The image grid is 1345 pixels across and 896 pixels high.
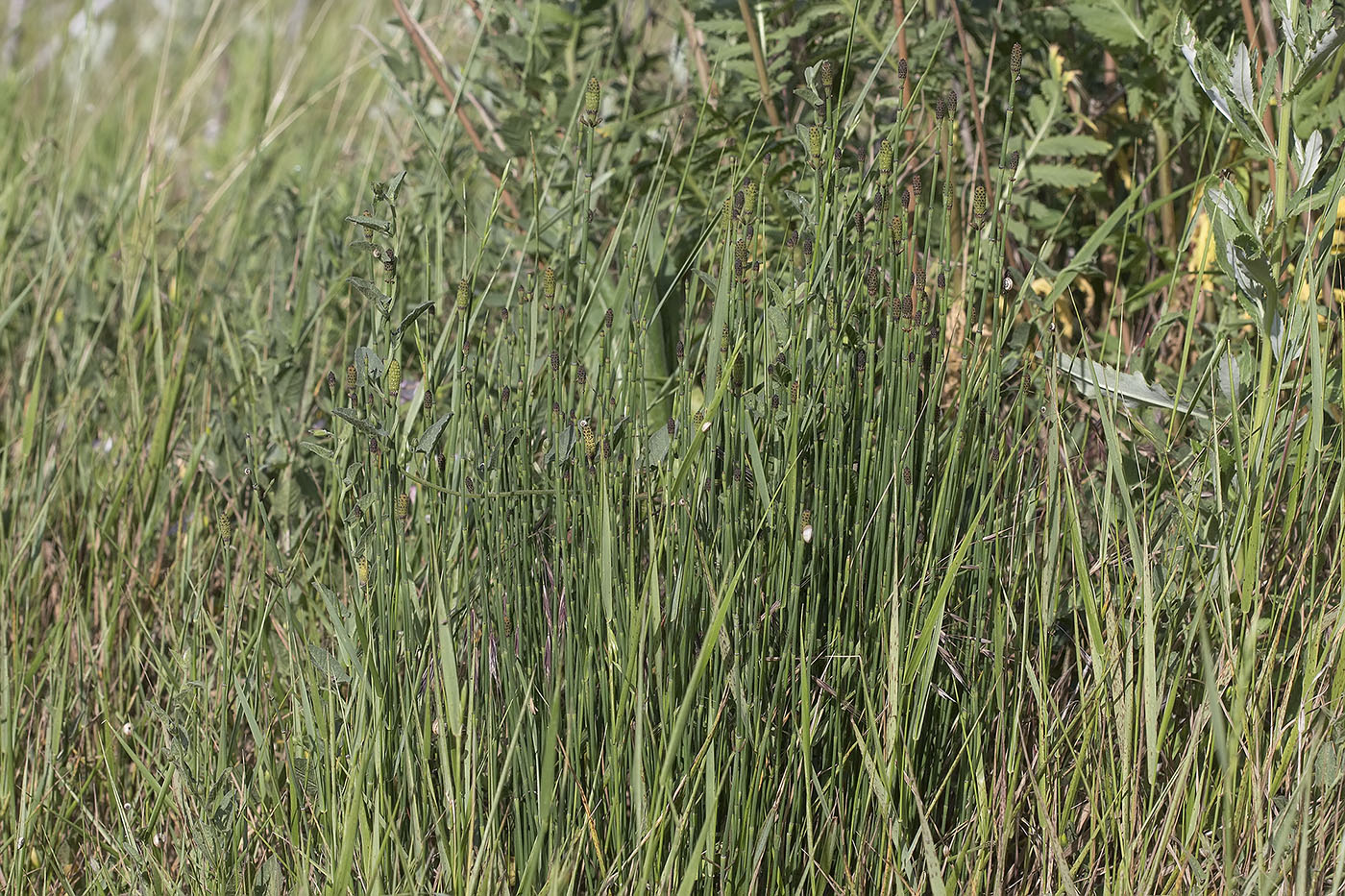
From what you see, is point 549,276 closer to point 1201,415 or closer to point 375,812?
point 375,812

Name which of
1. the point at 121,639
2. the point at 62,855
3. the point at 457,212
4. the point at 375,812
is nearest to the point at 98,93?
the point at 457,212

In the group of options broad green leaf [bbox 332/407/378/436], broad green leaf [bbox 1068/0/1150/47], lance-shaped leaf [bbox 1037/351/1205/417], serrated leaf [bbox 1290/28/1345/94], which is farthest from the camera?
broad green leaf [bbox 1068/0/1150/47]

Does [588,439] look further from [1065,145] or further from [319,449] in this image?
[1065,145]

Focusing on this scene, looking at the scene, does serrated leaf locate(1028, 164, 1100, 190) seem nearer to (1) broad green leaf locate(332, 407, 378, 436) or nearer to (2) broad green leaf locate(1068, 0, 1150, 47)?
(2) broad green leaf locate(1068, 0, 1150, 47)

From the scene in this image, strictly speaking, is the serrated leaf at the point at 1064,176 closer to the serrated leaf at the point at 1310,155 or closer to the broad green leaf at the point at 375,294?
the serrated leaf at the point at 1310,155

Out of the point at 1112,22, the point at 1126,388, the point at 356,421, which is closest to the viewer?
the point at 356,421

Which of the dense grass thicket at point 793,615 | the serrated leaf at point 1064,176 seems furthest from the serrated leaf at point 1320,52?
the serrated leaf at point 1064,176

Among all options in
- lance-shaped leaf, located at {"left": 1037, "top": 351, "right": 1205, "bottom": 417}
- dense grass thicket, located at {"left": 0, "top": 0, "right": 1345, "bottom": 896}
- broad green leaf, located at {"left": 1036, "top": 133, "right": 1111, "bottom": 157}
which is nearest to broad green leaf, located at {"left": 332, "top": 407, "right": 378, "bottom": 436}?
dense grass thicket, located at {"left": 0, "top": 0, "right": 1345, "bottom": 896}

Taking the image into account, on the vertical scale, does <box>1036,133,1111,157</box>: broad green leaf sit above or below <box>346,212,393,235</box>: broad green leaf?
below

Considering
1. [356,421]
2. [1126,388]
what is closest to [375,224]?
[356,421]

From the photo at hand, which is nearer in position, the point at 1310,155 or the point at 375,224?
the point at 375,224

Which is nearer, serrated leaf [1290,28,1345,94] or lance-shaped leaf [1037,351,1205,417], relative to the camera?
serrated leaf [1290,28,1345,94]

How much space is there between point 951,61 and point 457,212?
781 millimetres

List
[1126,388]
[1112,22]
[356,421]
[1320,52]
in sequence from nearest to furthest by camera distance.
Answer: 1. [356,421]
2. [1320,52]
3. [1126,388]
4. [1112,22]
